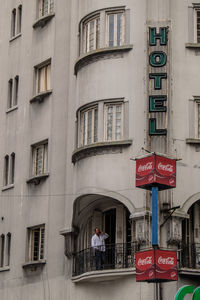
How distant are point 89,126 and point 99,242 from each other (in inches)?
219

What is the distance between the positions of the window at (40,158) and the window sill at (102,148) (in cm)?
408

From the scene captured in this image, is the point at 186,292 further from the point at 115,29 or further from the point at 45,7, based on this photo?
the point at 45,7

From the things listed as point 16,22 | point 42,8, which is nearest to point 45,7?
point 42,8

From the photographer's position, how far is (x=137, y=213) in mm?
35219

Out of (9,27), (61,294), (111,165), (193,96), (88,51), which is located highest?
(9,27)

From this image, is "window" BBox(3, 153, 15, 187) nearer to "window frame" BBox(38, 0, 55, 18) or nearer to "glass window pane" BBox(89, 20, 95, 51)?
"window frame" BBox(38, 0, 55, 18)

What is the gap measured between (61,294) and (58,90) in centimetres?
1043

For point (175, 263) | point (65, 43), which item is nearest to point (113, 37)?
point (65, 43)

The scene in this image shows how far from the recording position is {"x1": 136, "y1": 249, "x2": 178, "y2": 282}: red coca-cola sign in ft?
106

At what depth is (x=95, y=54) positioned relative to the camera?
38594mm

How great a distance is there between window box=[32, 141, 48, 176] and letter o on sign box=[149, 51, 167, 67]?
807 cm

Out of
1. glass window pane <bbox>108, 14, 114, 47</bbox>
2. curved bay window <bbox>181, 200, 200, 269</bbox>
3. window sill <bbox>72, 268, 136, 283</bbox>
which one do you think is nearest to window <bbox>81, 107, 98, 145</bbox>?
glass window pane <bbox>108, 14, 114, 47</bbox>

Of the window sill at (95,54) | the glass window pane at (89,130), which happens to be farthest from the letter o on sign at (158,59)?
the glass window pane at (89,130)

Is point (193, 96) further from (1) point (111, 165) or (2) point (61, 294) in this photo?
(2) point (61, 294)
